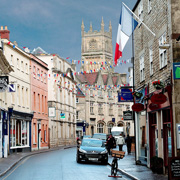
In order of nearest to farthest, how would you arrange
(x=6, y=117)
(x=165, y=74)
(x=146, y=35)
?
(x=165, y=74) < (x=146, y=35) < (x=6, y=117)

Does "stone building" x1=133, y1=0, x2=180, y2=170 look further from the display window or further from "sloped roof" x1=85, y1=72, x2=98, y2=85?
"sloped roof" x1=85, y1=72, x2=98, y2=85

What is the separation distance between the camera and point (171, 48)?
17656mm


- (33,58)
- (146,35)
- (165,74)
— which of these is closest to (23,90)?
(33,58)

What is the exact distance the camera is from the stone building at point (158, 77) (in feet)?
57.9

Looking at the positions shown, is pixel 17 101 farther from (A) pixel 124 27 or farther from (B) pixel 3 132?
(A) pixel 124 27

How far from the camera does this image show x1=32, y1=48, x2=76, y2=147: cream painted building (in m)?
62.7

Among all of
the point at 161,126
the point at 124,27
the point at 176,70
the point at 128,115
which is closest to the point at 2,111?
the point at 128,115

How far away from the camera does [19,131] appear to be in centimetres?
4509

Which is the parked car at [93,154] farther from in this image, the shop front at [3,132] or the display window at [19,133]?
the display window at [19,133]

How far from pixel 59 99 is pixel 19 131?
2165 centimetres

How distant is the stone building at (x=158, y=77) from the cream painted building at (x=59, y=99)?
3286cm

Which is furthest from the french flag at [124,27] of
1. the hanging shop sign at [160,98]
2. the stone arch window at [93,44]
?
the stone arch window at [93,44]

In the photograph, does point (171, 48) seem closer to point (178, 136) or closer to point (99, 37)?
point (178, 136)

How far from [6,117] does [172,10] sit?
2334 centimetres
